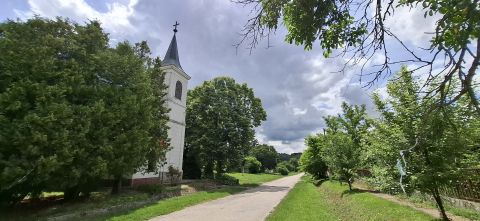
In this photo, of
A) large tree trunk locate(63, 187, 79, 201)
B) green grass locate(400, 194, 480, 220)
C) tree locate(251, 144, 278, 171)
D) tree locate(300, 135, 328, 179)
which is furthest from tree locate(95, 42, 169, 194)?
tree locate(251, 144, 278, 171)

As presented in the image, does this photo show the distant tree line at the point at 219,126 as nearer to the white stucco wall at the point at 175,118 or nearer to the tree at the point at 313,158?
the white stucco wall at the point at 175,118

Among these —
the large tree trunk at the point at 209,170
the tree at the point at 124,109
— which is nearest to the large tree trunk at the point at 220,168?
the large tree trunk at the point at 209,170

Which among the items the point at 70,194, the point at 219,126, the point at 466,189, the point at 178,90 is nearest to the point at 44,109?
the point at 70,194

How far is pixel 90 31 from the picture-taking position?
17.2 metres

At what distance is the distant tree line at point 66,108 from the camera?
12.5 m

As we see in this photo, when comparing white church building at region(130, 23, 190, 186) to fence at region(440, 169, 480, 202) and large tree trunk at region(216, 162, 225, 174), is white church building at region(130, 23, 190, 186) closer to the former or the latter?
large tree trunk at region(216, 162, 225, 174)

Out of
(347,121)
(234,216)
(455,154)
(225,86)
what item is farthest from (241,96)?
(455,154)

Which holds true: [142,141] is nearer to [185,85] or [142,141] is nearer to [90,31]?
[90,31]

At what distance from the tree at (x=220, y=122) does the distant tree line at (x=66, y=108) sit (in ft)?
57.6

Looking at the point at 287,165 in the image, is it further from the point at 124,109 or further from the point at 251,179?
the point at 124,109

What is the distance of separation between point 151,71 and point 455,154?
18.4 m

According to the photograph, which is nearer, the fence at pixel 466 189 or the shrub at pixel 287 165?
the fence at pixel 466 189

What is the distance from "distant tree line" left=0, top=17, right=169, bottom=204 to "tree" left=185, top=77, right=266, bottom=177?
1757 cm

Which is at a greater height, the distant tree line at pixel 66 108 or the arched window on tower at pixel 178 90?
the arched window on tower at pixel 178 90
